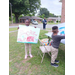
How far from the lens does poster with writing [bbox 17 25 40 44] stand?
2.52 metres

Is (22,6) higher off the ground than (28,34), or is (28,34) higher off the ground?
(22,6)

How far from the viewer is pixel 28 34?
2.54m

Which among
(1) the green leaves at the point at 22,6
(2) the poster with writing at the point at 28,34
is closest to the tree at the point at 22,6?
(1) the green leaves at the point at 22,6

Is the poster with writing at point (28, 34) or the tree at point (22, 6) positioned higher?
the tree at point (22, 6)

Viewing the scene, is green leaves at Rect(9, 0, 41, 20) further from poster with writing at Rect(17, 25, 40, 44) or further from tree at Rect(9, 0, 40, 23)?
poster with writing at Rect(17, 25, 40, 44)

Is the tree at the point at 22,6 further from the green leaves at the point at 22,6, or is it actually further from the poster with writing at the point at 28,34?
the poster with writing at the point at 28,34

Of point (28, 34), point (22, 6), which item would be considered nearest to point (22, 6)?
point (22, 6)

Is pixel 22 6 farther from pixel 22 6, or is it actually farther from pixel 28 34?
pixel 28 34

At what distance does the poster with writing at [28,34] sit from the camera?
252cm

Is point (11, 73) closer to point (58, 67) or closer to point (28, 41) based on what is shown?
point (28, 41)

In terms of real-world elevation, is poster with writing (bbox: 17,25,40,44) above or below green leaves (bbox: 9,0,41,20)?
below

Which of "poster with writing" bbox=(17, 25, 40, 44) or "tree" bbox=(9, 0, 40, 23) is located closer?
"poster with writing" bbox=(17, 25, 40, 44)

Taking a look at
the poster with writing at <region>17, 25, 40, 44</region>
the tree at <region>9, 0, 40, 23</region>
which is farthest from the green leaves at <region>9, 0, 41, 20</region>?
the poster with writing at <region>17, 25, 40, 44</region>
